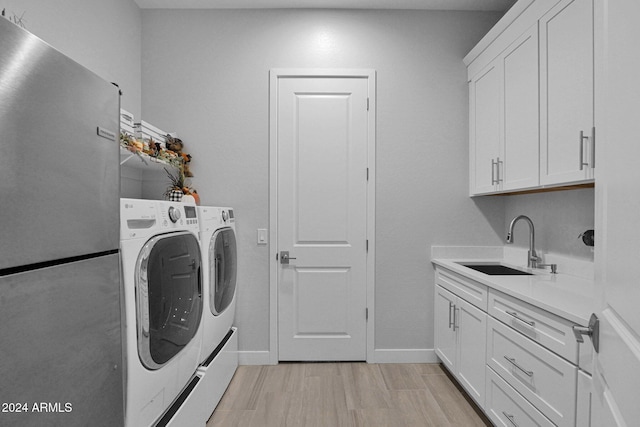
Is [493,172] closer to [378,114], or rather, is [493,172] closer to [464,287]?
[464,287]

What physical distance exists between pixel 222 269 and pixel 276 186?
31.8 inches

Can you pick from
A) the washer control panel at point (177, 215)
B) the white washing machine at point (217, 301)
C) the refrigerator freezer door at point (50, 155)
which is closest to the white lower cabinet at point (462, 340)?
the white washing machine at point (217, 301)

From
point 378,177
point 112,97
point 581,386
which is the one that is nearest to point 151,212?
point 112,97

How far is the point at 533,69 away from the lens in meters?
1.95

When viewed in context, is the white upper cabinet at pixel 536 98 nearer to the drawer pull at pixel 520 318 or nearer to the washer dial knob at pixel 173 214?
the drawer pull at pixel 520 318

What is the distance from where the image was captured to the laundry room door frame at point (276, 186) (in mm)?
2762

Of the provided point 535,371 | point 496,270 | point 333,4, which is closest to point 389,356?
point 496,270

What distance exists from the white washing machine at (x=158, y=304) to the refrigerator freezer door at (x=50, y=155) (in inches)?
9.4

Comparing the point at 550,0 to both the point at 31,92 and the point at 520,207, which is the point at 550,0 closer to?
the point at 520,207

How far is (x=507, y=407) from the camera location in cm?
172

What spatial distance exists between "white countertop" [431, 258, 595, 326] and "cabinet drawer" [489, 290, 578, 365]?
0.11 feet

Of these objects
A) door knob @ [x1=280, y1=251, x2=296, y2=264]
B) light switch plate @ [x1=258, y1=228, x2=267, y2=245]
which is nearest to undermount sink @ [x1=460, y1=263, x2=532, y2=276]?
door knob @ [x1=280, y1=251, x2=296, y2=264]

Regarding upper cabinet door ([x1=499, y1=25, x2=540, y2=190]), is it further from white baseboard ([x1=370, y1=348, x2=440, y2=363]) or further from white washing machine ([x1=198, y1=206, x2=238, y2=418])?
white washing machine ([x1=198, y1=206, x2=238, y2=418])

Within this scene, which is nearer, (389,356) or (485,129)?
(485,129)
